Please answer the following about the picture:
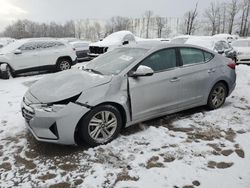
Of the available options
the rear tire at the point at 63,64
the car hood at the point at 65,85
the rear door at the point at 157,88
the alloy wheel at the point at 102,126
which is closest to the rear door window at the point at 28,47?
the rear tire at the point at 63,64

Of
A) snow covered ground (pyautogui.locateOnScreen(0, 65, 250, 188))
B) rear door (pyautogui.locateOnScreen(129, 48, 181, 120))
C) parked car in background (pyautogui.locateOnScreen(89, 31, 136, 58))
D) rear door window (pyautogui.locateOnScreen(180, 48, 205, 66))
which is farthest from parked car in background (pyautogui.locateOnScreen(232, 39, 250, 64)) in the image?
rear door (pyautogui.locateOnScreen(129, 48, 181, 120))

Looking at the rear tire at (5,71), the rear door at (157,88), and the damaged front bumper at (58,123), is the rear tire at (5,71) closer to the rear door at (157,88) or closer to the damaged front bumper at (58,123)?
the damaged front bumper at (58,123)

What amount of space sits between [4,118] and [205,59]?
14.0ft

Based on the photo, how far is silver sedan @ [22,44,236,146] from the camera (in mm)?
3686

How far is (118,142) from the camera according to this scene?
13.4 feet

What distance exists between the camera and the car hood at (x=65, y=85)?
377cm

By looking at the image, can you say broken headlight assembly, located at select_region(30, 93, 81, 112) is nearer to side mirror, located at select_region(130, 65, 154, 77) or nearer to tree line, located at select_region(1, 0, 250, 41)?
side mirror, located at select_region(130, 65, 154, 77)

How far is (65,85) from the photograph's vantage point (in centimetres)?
402

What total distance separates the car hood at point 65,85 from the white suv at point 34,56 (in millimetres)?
6576

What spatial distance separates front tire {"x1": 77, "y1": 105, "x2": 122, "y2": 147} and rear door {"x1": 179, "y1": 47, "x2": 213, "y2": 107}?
154 centimetres

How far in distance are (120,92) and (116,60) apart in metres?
0.92

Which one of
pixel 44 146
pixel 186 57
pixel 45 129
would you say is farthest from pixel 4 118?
pixel 186 57

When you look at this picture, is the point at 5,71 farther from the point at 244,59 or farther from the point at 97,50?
the point at 244,59

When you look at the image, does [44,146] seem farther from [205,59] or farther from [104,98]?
[205,59]
